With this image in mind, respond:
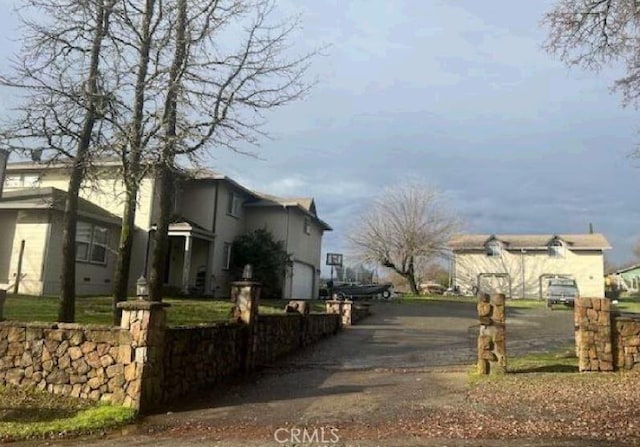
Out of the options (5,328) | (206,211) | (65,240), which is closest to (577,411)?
(5,328)

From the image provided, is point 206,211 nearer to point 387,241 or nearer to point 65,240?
point 65,240

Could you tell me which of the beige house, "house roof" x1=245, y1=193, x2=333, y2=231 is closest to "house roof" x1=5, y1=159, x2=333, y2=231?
"house roof" x1=245, y1=193, x2=333, y2=231

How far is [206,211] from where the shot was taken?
26.3 meters

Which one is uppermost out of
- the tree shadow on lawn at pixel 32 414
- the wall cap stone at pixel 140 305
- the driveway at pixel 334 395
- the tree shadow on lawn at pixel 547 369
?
the wall cap stone at pixel 140 305

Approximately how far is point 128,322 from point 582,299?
8.57 metres

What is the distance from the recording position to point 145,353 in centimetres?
866

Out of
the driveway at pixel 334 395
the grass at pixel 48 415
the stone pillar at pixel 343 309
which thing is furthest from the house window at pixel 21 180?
the grass at pixel 48 415

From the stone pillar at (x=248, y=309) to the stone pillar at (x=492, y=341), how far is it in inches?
192

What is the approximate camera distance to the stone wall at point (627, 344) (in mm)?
10711

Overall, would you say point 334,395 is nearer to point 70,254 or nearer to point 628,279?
point 70,254

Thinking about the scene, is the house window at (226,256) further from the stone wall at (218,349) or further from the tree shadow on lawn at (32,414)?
the tree shadow on lawn at (32,414)

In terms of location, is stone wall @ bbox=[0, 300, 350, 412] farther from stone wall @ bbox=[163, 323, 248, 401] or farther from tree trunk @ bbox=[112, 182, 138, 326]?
tree trunk @ bbox=[112, 182, 138, 326]

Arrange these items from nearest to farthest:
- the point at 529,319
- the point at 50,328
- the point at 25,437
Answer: the point at 25,437, the point at 50,328, the point at 529,319

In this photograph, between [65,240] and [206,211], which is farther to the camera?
[206,211]
